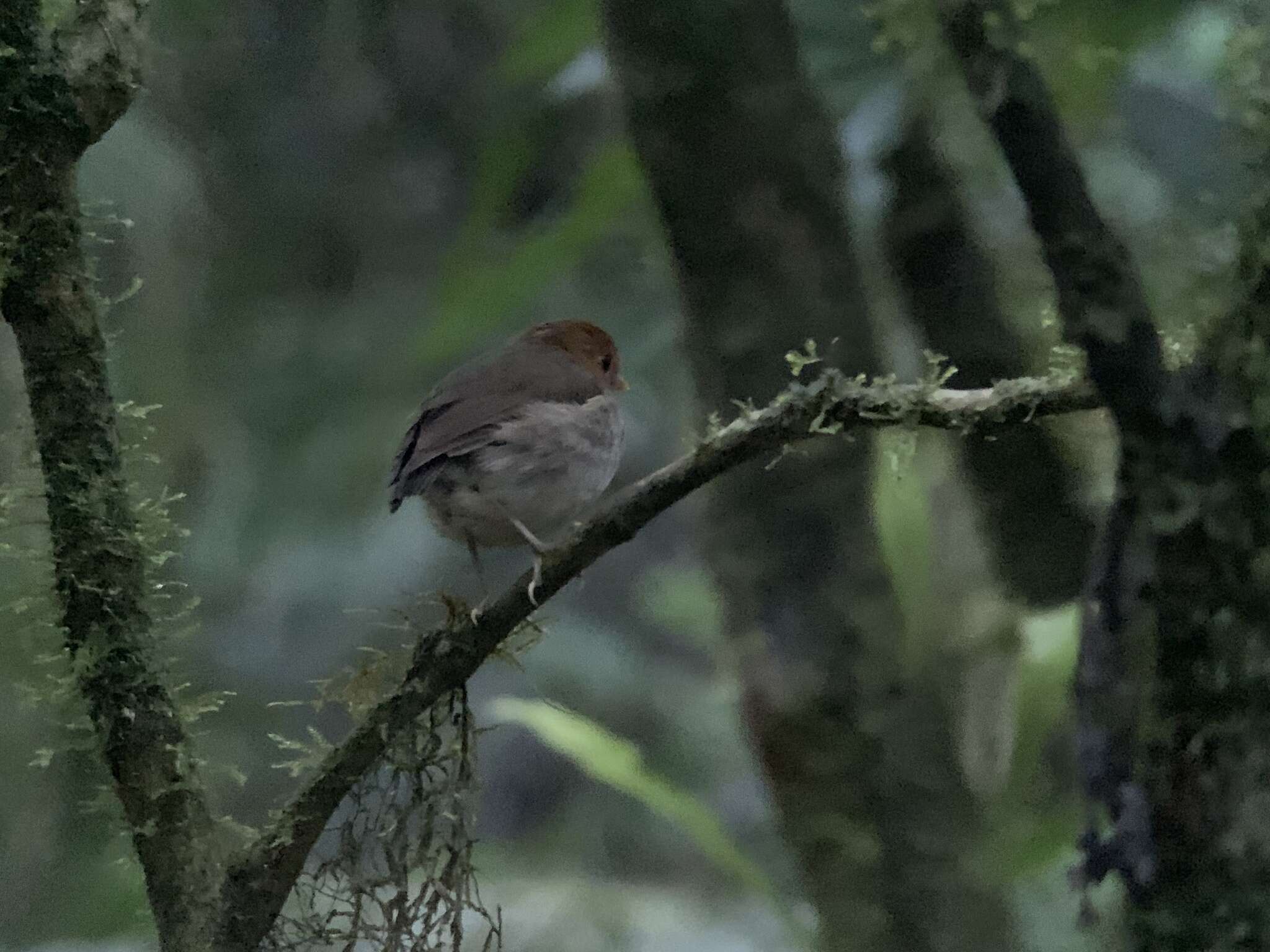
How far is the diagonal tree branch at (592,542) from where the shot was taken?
0.96 meters

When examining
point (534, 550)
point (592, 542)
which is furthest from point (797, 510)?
point (592, 542)

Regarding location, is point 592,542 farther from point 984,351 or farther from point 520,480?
point 984,351

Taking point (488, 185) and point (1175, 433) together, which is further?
point (488, 185)

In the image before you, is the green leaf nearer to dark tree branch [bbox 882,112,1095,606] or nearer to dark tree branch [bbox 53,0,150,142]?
dark tree branch [bbox 882,112,1095,606]

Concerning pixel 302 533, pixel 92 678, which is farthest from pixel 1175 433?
pixel 302 533

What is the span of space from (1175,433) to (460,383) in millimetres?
886

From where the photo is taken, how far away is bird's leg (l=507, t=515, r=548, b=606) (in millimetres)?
1063

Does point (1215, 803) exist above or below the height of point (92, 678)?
below

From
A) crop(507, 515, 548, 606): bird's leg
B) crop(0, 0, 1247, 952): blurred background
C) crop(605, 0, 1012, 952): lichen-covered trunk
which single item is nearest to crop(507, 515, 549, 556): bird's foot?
crop(507, 515, 548, 606): bird's leg

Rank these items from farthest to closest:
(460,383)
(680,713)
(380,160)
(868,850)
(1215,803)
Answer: (680,713) → (380,160) → (868,850) → (460,383) → (1215,803)

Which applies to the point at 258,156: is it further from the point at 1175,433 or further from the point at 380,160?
the point at 1175,433

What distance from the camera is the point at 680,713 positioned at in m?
3.74

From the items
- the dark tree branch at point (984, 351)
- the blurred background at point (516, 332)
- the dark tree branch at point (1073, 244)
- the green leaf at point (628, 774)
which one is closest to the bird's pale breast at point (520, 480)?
the blurred background at point (516, 332)

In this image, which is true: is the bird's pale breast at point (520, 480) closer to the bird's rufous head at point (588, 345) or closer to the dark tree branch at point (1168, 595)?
the bird's rufous head at point (588, 345)
